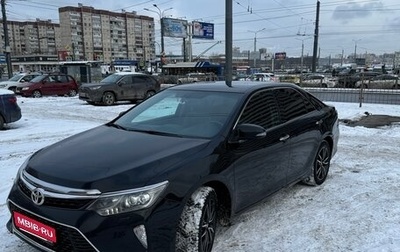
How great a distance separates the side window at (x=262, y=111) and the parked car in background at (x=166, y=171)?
13 mm

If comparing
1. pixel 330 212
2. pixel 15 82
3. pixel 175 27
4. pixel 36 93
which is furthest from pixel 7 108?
pixel 175 27

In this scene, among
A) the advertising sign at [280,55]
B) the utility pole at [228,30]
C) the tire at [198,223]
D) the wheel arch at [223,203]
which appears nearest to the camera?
the tire at [198,223]

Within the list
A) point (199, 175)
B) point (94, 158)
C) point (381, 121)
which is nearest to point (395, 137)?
point (381, 121)

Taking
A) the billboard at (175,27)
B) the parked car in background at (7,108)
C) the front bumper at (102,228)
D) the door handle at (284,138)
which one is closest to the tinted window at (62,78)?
the parked car in background at (7,108)

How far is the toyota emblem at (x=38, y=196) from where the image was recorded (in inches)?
105

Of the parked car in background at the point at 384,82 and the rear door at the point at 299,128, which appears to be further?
the parked car in background at the point at 384,82

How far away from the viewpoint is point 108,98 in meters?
17.3

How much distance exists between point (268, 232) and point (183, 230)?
4.18 feet

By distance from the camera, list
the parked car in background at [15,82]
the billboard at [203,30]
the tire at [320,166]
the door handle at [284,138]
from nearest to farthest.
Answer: the door handle at [284,138] → the tire at [320,166] → the parked car in background at [15,82] → the billboard at [203,30]

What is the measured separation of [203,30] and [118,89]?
4219 centimetres

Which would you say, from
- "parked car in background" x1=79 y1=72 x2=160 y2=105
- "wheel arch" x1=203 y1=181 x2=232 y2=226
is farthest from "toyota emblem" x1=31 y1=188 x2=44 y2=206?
"parked car in background" x1=79 y1=72 x2=160 y2=105

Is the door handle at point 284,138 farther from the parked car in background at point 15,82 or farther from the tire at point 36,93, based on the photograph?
the parked car in background at point 15,82

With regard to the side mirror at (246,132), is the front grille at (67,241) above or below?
below

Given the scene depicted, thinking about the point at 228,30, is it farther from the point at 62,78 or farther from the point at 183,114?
the point at 62,78
